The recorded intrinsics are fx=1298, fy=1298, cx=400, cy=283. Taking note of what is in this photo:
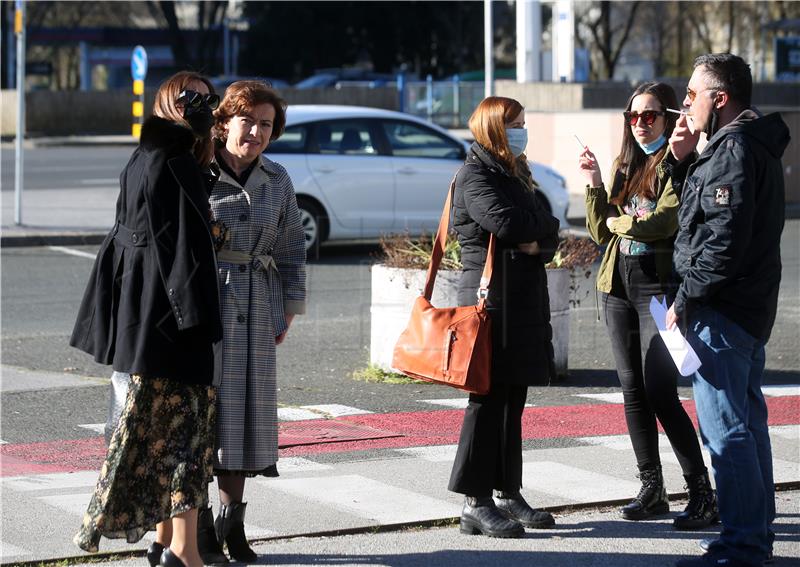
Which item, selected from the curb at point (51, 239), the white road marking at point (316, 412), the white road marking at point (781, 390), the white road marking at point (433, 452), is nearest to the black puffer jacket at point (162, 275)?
the white road marking at point (433, 452)

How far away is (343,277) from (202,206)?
31.4 ft

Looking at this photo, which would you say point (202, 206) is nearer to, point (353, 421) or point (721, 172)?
point (721, 172)

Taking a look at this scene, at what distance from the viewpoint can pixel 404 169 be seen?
15.6m

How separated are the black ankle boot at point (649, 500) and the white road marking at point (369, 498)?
769mm

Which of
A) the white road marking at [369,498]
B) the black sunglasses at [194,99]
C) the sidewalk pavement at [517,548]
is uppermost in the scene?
the black sunglasses at [194,99]

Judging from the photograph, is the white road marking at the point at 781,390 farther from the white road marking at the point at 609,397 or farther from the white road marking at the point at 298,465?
the white road marking at the point at 298,465

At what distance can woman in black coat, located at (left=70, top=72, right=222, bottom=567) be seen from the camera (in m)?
4.40

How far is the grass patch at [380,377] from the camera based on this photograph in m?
8.87

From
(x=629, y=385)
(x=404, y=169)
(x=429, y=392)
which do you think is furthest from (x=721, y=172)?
(x=404, y=169)

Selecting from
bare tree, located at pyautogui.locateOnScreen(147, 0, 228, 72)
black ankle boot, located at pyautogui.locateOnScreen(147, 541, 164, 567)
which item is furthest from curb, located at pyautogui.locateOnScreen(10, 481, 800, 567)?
bare tree, located at pyautogui.locateOnScreen(147, 0, 228, 72)

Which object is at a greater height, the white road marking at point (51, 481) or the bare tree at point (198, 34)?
the bare tree at point (198, 34)

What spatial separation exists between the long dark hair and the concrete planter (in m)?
2.86

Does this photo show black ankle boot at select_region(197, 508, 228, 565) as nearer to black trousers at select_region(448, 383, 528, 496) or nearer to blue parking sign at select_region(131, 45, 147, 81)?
black trousers at select_region(448, 383, 528, 496)

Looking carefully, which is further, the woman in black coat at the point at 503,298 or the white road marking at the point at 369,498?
the white road marking at the point at 369,498
